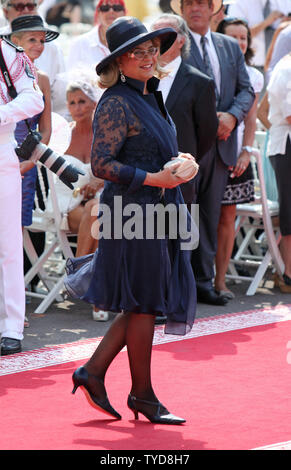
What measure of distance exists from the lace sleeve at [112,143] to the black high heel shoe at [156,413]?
0.98 m

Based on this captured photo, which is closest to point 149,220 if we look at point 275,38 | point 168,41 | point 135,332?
point 135,332

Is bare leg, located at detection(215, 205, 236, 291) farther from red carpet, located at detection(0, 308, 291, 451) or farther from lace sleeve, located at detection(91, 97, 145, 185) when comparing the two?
lace sleeve, located at detection(91, 97, 145, 185)

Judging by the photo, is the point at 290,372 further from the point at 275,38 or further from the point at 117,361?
the point at 275,38

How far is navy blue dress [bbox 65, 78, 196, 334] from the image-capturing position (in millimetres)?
4277

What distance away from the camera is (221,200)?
7598 mm

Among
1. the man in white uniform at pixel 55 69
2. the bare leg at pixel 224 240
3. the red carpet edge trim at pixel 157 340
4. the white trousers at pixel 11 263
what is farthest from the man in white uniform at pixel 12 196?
the man in white uniform at pixel 55 69

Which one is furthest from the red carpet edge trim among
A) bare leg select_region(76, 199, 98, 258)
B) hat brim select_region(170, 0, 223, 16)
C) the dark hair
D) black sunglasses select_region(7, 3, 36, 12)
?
black sunglasses select_region(7, 3, 36, 12)

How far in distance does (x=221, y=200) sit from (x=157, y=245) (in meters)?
3.30

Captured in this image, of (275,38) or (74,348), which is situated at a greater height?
(275,38)

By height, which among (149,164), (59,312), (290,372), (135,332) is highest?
(149,164)

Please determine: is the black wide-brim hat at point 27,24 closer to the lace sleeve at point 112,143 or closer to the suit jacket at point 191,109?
the suit jacket at point 191,109

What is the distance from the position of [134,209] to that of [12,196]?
1.59 meters

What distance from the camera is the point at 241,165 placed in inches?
301

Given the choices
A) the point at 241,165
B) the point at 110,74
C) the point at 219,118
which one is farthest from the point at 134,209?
the point at 241,165
